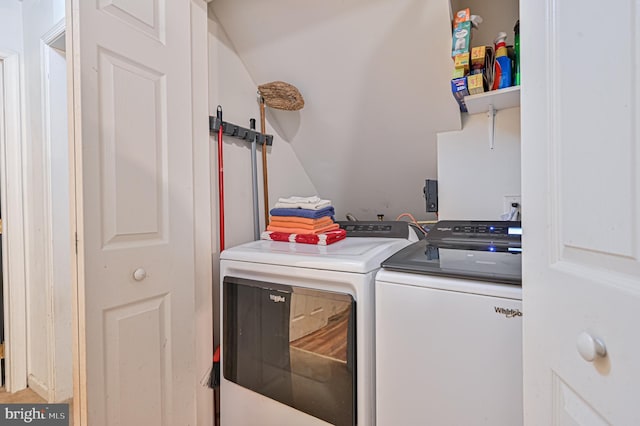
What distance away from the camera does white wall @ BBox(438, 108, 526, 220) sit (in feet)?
5.24

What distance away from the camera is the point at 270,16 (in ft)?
5.25

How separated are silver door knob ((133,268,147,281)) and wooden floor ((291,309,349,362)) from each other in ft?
2.07

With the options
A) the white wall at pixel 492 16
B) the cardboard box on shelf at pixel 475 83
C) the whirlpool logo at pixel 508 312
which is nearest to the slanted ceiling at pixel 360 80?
the cardboard box on shelf at pixel 475 83

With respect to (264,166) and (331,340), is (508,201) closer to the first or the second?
(331,340)

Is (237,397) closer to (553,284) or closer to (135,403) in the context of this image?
(135,403)

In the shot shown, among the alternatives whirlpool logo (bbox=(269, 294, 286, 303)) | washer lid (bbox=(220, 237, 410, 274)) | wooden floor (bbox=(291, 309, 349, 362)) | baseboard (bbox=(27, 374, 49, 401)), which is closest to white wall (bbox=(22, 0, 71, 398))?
baseboard (bbox=(27, 374, 49, 401))

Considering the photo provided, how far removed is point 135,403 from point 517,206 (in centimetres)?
193

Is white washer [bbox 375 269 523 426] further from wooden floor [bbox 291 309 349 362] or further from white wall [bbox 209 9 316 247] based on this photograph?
white wall [bbox 209 9 316 247]

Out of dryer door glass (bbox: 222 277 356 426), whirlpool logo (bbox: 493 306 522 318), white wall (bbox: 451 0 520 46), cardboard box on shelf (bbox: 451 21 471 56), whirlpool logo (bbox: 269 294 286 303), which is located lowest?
dryer door glass (bbox: 222 277 356 426)

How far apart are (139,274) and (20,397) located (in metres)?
1.57

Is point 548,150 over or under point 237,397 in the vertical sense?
over

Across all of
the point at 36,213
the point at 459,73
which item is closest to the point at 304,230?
the point at 459,73

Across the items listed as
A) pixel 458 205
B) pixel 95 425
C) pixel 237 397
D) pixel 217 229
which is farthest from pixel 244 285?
pixel 458 205

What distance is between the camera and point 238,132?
1.66 m
